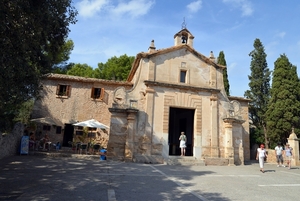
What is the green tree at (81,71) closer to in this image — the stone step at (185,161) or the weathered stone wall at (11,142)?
the weathered stone wall at (11,142)

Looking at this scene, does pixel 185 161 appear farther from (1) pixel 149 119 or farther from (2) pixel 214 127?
(1) pixel 149 119

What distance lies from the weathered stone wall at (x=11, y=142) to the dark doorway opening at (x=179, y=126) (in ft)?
38.2

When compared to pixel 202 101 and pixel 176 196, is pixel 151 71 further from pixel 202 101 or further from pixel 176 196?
pixel 176 196

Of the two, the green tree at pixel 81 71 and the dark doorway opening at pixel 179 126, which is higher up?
the green tree at pixel 81 71

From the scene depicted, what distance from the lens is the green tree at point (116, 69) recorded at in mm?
32469

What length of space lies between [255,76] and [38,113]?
24.6 metres

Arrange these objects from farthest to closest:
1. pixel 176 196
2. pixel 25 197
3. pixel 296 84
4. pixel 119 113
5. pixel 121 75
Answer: pixel 121 75, pixel 296 84, pixel 119 113, pixel 176 196, pixel 25 197

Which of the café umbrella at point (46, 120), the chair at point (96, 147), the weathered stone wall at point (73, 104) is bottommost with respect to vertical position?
the chair at point (96, 147)

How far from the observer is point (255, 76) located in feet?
92.8

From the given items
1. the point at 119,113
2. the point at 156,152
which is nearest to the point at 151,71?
the point at 119,113

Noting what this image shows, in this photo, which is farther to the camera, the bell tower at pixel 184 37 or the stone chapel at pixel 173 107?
the bell tower at pixel 184 37

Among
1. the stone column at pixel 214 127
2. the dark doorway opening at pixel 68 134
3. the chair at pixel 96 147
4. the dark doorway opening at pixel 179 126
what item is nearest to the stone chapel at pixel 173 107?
the stone column at pixel 214 127

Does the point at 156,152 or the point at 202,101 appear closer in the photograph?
the point at 156,152

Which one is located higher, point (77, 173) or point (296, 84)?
point (296, 84)
